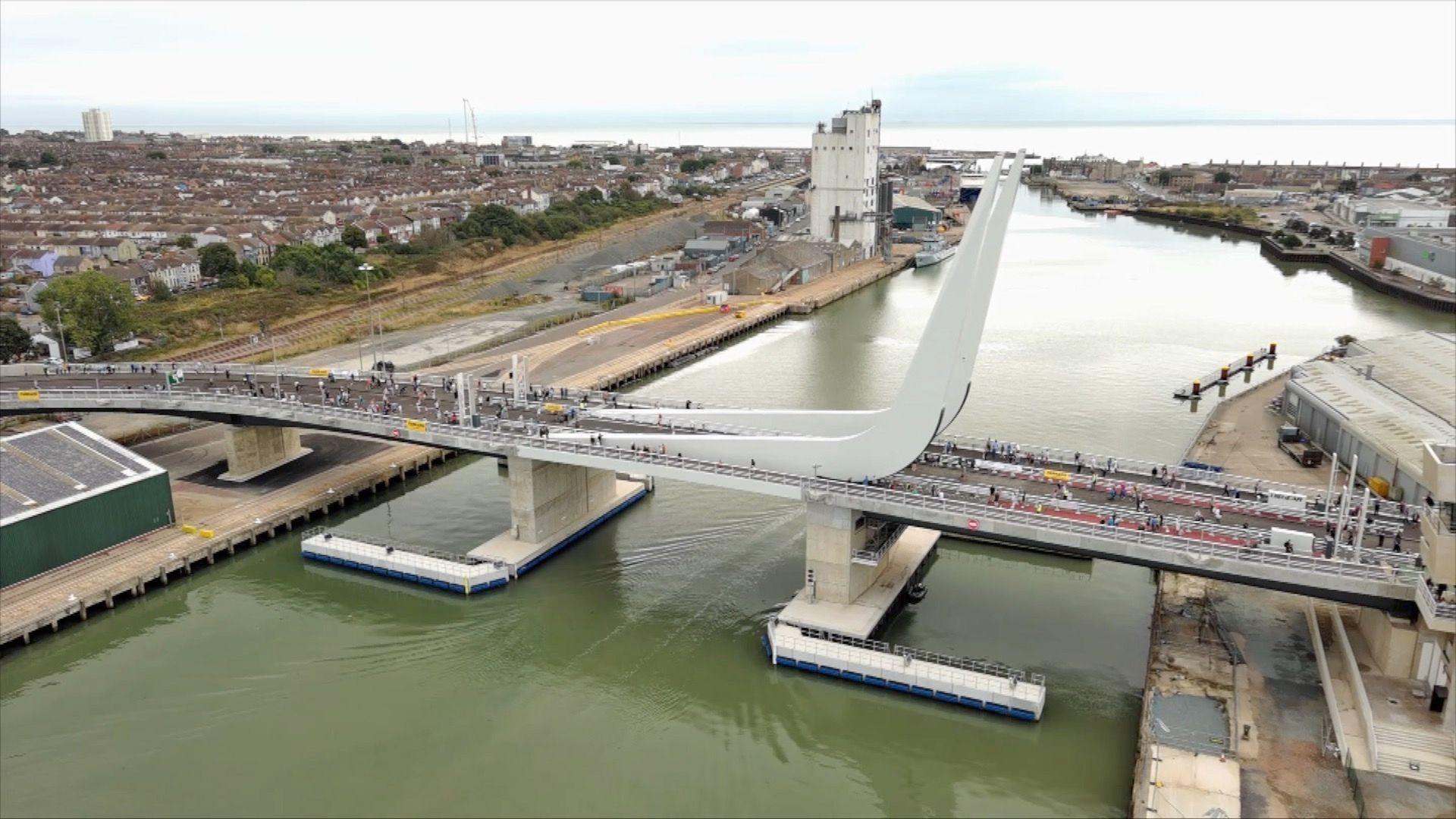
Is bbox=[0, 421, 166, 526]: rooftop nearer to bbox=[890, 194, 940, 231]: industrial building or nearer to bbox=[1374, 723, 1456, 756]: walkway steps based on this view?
bbox=[1374, 723, 1456, 756]: walkway steps

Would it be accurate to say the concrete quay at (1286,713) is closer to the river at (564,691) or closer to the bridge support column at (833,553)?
the river at (564,691)

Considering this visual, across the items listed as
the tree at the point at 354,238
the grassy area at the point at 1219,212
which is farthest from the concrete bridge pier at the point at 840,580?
the grassy area at the point at 1219,212

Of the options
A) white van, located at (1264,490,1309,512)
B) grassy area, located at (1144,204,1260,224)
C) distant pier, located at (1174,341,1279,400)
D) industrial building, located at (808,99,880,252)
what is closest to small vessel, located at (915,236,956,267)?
industrial building, located at (808,99,880,252)

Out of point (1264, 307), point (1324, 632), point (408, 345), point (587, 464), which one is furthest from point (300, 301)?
point (1264, 307)

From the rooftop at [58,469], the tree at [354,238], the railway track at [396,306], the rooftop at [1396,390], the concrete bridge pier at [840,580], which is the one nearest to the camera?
the concrete bridge pier at [840,580]

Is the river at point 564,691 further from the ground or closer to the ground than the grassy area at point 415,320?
closer to the ground

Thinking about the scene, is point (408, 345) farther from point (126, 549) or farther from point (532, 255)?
point (532, 255)

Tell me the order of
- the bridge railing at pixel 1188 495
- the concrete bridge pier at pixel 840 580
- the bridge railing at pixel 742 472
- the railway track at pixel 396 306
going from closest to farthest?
1. the bridge railing at pixel 742 472
2. the bridge railing at pixel 1188 495
3. the concrete bridge pier at pixel 840 580
4. the railway track at pixel 396 306
